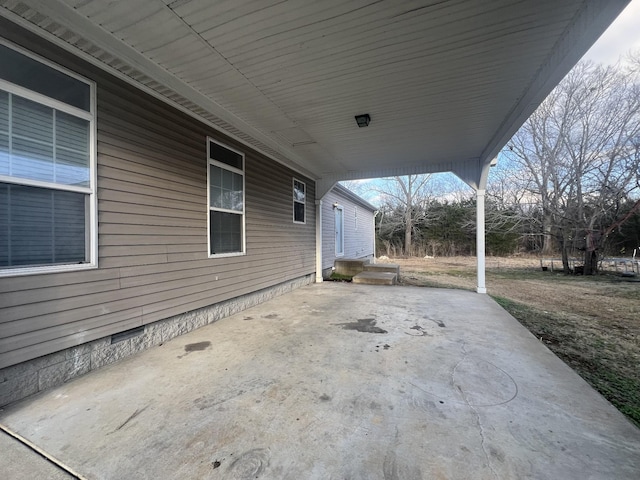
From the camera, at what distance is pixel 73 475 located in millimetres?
1419

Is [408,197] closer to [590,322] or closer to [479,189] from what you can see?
[479,189]

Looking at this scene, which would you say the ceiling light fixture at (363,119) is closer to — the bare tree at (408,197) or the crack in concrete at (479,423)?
the crack in concrete at (479,423)

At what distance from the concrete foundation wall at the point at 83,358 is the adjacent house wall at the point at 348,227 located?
5.21 m

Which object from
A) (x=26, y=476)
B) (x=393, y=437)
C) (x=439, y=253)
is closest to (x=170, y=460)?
(x=26, y=476)

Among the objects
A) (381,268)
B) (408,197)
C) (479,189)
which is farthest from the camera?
(408,197)

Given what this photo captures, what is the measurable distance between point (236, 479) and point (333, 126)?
426 centimetres

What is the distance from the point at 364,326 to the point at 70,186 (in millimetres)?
3590

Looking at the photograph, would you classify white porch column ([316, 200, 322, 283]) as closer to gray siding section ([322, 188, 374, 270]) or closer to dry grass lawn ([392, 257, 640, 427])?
gray siding section ([322, 188, 374, 270])

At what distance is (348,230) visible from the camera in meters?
11.7

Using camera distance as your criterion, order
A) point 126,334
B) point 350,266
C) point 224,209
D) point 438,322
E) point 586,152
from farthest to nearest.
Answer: point 586,152, point 350,266, point 224,209, point 438,322, point 126,334

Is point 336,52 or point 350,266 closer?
point 336,52

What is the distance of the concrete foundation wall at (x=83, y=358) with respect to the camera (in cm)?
210

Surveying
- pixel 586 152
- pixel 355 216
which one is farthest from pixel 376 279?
pixel 586 152

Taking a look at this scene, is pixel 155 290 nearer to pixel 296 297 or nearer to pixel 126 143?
pixel 126 143
